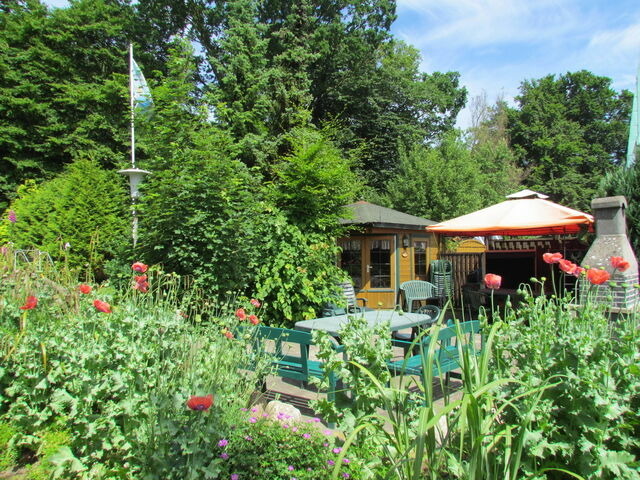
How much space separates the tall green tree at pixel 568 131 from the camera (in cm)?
3058

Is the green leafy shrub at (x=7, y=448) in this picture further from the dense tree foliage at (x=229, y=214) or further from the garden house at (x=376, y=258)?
the garden house at (x=376, y=258)

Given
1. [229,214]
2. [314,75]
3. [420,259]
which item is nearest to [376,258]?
[420,259]

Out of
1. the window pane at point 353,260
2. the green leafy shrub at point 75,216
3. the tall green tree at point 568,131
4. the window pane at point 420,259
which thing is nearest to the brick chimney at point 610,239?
the window pane at point 353,260

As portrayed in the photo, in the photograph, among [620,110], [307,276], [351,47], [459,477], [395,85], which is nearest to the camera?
[459,477]

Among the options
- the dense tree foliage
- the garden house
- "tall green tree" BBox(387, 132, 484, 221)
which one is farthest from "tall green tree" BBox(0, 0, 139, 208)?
the dense tree foliage

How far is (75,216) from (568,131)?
34091 mm

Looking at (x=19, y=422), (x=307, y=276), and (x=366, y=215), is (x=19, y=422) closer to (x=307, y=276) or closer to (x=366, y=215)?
(x=307, y=276)

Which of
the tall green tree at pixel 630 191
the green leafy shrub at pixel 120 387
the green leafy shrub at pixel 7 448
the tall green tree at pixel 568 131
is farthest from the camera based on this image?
the tall green tree at pixel 568 131

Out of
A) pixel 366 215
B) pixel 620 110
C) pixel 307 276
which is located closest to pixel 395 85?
pixel 366 215

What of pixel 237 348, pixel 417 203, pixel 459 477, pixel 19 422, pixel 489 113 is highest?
pixel 489 113

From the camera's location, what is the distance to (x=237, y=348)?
9.01 feet

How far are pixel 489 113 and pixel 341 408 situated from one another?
1316 inches

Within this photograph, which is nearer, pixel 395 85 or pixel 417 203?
pixel 417 203

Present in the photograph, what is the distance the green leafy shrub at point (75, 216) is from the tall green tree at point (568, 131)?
28.7 meters
